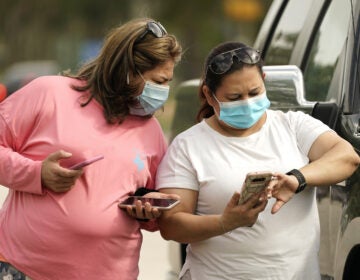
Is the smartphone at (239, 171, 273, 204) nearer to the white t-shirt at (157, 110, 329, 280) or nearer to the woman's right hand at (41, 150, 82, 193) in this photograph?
the white t-shirt at (157, 110, 329, 280)

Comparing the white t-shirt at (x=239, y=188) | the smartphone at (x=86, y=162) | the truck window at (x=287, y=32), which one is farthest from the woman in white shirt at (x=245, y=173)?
the truck window at (x=287, y=32)

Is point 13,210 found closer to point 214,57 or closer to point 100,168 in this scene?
point 100,168

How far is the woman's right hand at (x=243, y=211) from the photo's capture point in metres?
3.97

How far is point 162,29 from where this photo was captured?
4.39 metres

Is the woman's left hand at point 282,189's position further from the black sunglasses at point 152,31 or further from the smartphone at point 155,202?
the black sunglasses at point 152,31

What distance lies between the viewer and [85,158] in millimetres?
4215

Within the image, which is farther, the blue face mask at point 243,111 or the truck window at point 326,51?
the truck window at point 326,51

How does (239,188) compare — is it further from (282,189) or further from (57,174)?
(57,174)

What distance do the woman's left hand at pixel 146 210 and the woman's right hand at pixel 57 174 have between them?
23cm

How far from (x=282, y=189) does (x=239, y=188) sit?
180 mm

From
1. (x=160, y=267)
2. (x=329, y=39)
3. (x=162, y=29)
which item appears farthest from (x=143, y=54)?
(x=160, y=267)

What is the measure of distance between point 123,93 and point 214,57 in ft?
1.19

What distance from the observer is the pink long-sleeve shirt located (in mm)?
4215

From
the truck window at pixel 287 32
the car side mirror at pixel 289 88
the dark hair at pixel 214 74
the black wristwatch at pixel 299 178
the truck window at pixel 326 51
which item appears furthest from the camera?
the truck window at pixel 287 32
